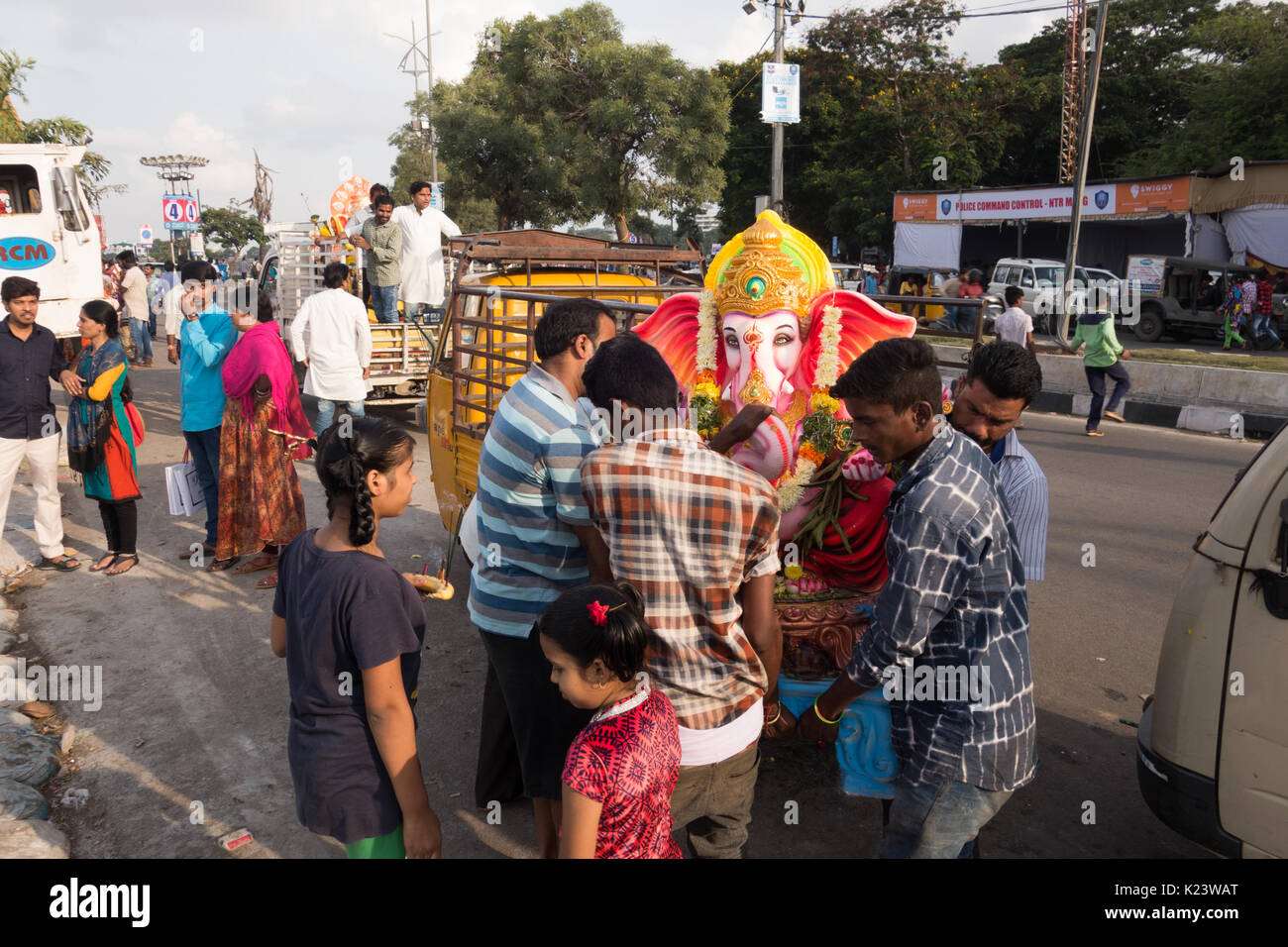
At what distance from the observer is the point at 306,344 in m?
6.88

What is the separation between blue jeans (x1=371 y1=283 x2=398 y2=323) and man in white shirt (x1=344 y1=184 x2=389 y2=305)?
0.18m

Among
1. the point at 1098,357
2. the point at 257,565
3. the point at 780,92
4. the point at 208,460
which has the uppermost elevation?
the point at 780,92

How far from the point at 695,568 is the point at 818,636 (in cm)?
138

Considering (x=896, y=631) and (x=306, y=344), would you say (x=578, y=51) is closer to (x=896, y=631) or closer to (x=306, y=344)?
(x=306, y=344)

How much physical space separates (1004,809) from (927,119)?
30.4m

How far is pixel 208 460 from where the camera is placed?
6.21m

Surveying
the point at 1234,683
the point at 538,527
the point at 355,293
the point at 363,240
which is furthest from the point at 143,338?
the point at 1234,683

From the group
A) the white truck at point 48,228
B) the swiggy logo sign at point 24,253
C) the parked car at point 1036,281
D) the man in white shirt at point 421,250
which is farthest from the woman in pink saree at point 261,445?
the parked car at point 1036,281

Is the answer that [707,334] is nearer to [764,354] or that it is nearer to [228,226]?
[764,354]

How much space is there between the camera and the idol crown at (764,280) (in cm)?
382

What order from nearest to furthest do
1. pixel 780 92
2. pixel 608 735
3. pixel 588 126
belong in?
pixel 608 735 → pixel 780 92 → pixel 588 126

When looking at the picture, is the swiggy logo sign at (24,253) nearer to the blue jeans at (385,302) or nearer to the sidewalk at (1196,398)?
the blue jeans at (385,302)

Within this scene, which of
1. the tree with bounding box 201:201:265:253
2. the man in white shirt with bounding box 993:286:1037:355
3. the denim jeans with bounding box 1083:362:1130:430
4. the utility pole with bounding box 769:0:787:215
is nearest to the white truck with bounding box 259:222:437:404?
the man in white shirt with bounding box 993:286:1037:355
